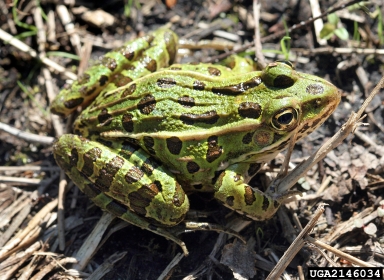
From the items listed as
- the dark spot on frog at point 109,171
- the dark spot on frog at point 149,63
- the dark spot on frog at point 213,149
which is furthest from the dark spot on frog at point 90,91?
the dark spot on frog at point 213,149

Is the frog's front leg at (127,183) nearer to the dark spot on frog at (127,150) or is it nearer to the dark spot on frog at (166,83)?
the dark spot on frog at (127,150)

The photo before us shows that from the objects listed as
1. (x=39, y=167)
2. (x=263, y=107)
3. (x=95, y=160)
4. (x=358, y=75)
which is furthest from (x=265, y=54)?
(x=39, y=167)

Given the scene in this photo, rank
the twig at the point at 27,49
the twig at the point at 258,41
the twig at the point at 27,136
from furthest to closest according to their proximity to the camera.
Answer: the twig at the point at 27,49 < the twig at the point at 27,136 < the twig at the point at 258,41

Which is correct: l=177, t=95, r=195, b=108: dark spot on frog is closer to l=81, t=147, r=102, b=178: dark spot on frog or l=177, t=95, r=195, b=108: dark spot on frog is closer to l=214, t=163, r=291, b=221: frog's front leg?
l=214, t=163, r=291, b=221: frog's front leg

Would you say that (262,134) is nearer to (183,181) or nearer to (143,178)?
(183,181)

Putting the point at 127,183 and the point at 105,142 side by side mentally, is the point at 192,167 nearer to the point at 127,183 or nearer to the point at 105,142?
the point at 127,183

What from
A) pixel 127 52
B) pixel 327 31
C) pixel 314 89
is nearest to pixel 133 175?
pixel 127 52

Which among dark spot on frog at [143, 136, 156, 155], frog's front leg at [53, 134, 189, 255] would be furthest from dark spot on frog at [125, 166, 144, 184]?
dark spot on frog at [143, 136, 156, 155]
